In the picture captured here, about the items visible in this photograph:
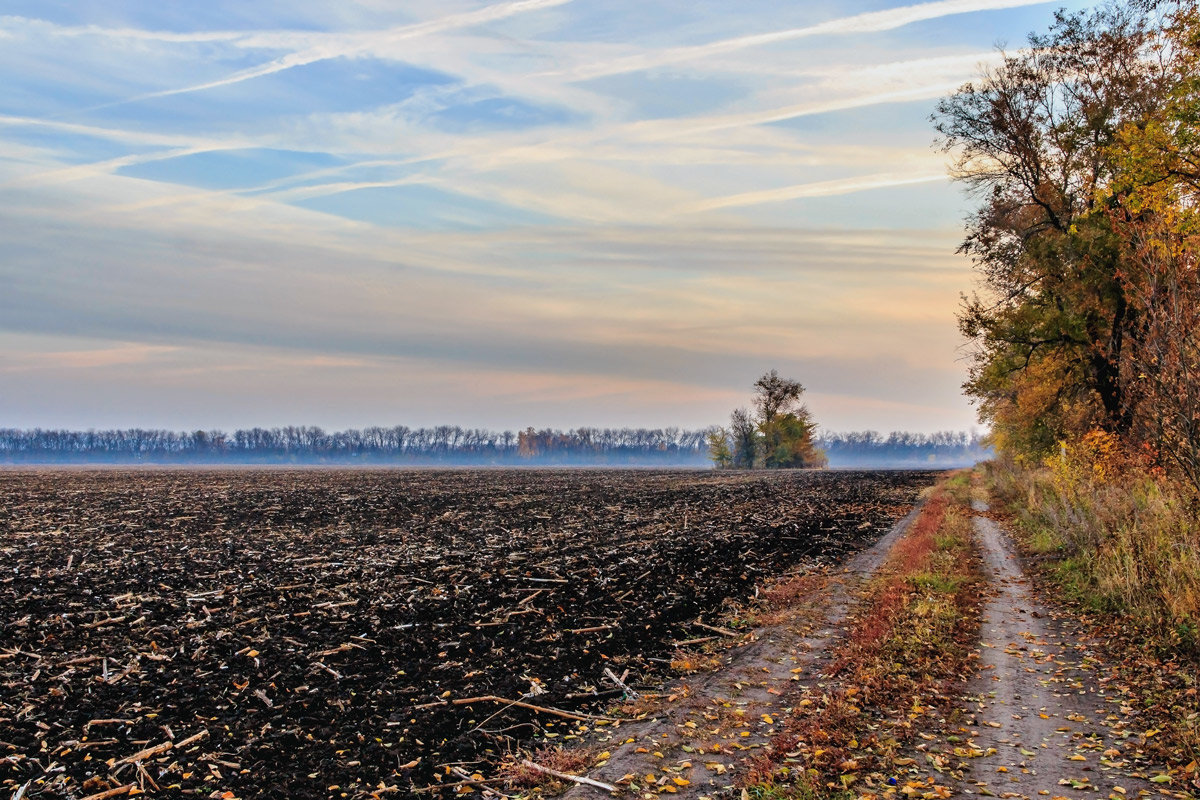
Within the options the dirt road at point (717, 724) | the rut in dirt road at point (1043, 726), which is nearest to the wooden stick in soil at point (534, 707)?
the dirt road at point (717, 724)

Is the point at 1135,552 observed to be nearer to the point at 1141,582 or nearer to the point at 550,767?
the point at 1141,582

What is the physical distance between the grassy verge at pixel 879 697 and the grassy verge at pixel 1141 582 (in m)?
1.99

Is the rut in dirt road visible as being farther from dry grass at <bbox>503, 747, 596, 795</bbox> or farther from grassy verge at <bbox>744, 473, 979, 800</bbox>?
dry grass at <bbox>503, 747, 596, 795</bbox>

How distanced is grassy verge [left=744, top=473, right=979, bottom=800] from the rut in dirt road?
401mm

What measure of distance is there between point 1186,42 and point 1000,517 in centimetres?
2073

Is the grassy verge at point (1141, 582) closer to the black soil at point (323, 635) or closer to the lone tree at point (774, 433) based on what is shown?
the black soil at point (323, 635)

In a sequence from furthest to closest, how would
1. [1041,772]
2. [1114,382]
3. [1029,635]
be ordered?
[1114,382], [1029,635], [1041,772]

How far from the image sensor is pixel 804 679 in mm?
10172

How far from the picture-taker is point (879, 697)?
9.30m

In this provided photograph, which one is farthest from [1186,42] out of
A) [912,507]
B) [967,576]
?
[912,507]

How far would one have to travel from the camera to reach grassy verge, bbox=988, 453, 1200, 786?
346 inches

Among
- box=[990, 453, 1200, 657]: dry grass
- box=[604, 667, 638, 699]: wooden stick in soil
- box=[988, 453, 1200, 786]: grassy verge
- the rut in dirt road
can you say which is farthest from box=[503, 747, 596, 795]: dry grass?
box=[990, 453, 1200, 657]: dry grass

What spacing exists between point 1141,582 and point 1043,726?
21.0 feet

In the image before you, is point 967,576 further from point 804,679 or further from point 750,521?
point 750,521
